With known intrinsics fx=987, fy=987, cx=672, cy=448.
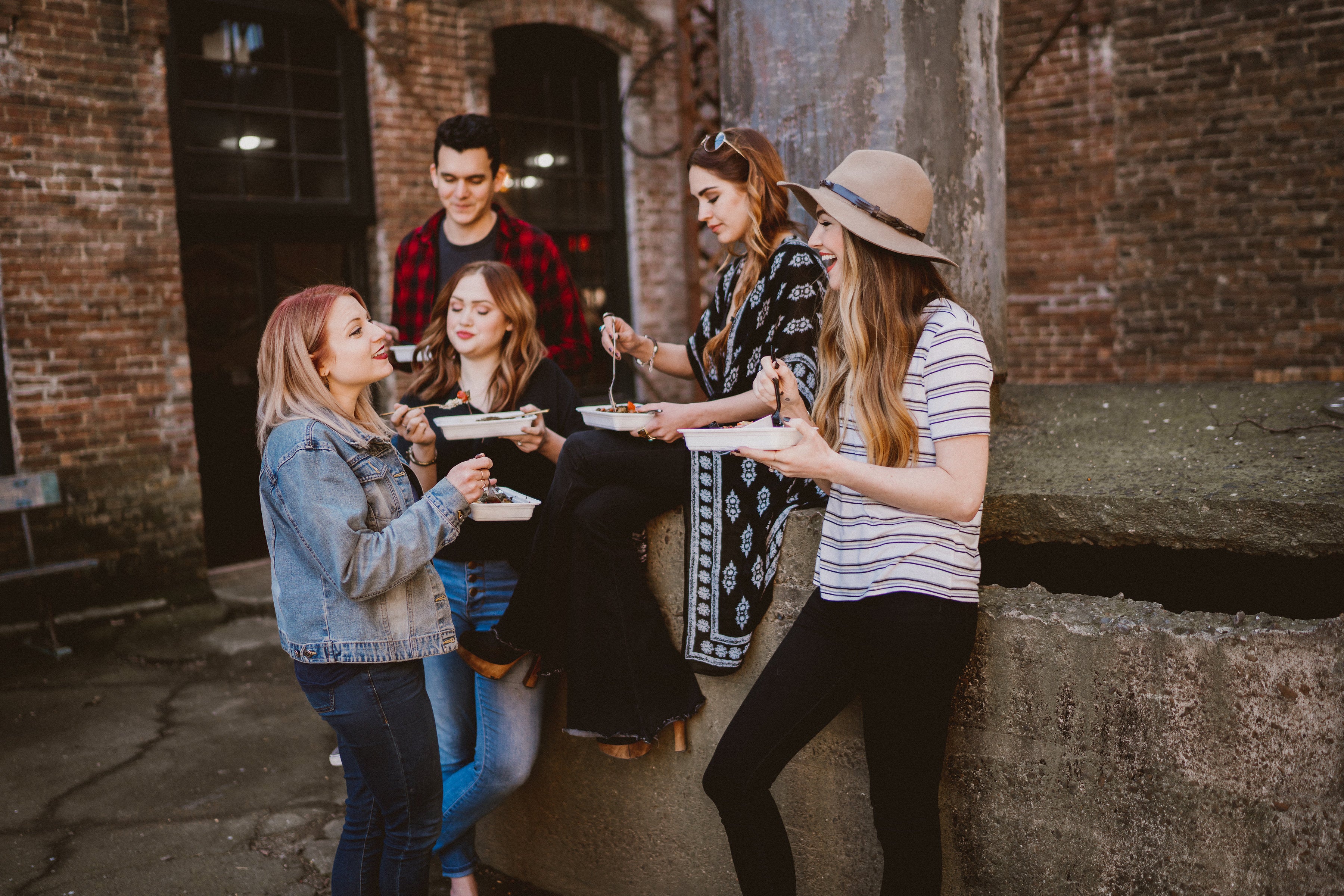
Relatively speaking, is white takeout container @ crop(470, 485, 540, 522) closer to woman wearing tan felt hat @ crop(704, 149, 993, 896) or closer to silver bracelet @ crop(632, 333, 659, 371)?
woman wearing tan felt hat @ crop(704, 149, 993, 896)

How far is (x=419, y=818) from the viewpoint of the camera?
2.46 m

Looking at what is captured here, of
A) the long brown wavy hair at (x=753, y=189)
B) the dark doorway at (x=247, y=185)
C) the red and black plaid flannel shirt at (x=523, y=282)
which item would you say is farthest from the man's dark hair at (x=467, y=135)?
the dark doorway at (x=247, y=185)

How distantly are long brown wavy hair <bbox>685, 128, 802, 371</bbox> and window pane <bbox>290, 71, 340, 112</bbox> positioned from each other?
5.72 meters

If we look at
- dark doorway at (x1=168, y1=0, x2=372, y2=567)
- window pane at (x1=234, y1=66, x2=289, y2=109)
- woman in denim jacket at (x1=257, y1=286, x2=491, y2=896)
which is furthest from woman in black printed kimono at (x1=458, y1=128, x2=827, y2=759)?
window pane at (x1=234, y1=66, x2=289, y2=109)

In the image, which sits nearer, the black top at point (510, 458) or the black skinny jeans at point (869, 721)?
the black skinny jeans at point (869, 721)

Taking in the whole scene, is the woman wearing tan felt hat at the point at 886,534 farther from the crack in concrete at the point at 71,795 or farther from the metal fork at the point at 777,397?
the crack in concrete at the point at 71,795

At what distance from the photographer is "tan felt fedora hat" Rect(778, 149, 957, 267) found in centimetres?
216

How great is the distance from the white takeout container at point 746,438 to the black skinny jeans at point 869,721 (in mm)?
421

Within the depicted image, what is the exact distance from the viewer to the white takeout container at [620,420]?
2.67 metres

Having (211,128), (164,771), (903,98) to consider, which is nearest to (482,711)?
(164,771)

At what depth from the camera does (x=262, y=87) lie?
23.9 ft

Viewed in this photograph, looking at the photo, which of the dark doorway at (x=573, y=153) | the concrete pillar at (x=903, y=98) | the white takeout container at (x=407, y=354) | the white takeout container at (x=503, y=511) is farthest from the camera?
the dark doorway at (x=573, y=153)

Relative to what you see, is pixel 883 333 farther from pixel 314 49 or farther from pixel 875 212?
pixel 314 49

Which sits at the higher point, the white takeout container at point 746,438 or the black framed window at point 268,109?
the black framed window at point 268,109
